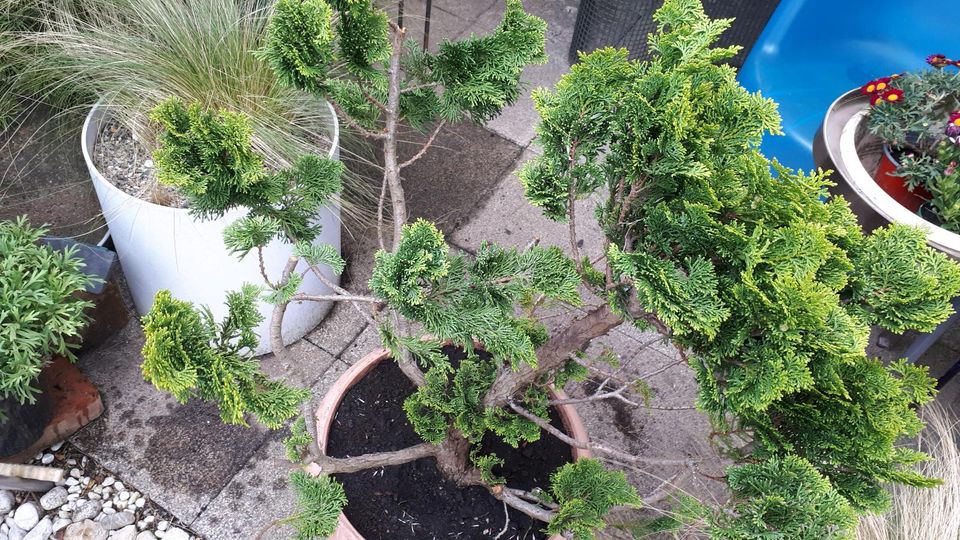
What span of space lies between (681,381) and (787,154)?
44.1 inches

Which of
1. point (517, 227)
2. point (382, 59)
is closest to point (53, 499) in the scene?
point (382, 59)

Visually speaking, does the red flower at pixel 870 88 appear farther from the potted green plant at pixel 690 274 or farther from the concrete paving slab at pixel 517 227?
the potted green plant at pixel 690 274

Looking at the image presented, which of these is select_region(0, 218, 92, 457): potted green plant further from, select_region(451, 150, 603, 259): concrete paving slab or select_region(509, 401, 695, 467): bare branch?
select_region(451, 150, 603, 259): concrete paving slab

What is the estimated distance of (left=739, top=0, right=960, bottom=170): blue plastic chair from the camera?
2725mm

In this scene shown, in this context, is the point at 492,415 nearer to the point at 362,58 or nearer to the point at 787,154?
the point at 362,58

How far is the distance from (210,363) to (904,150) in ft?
7.83

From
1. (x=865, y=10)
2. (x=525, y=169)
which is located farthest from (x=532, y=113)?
(x=525, y=169)

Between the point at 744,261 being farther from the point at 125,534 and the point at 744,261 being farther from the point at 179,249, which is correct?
the point at 125,534

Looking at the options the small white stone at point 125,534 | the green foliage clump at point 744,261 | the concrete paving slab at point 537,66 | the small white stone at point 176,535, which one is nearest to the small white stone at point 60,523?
the small white stone at point 125,534

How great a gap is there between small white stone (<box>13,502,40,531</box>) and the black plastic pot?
0.16 meters

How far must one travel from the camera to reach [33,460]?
2.09m

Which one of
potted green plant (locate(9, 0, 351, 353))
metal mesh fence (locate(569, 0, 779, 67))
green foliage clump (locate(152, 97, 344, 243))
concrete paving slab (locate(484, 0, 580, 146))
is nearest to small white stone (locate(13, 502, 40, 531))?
potted green plant (locate(9, 0, 351, 353))

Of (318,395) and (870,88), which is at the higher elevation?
(870,88)

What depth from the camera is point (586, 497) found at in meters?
1.44
